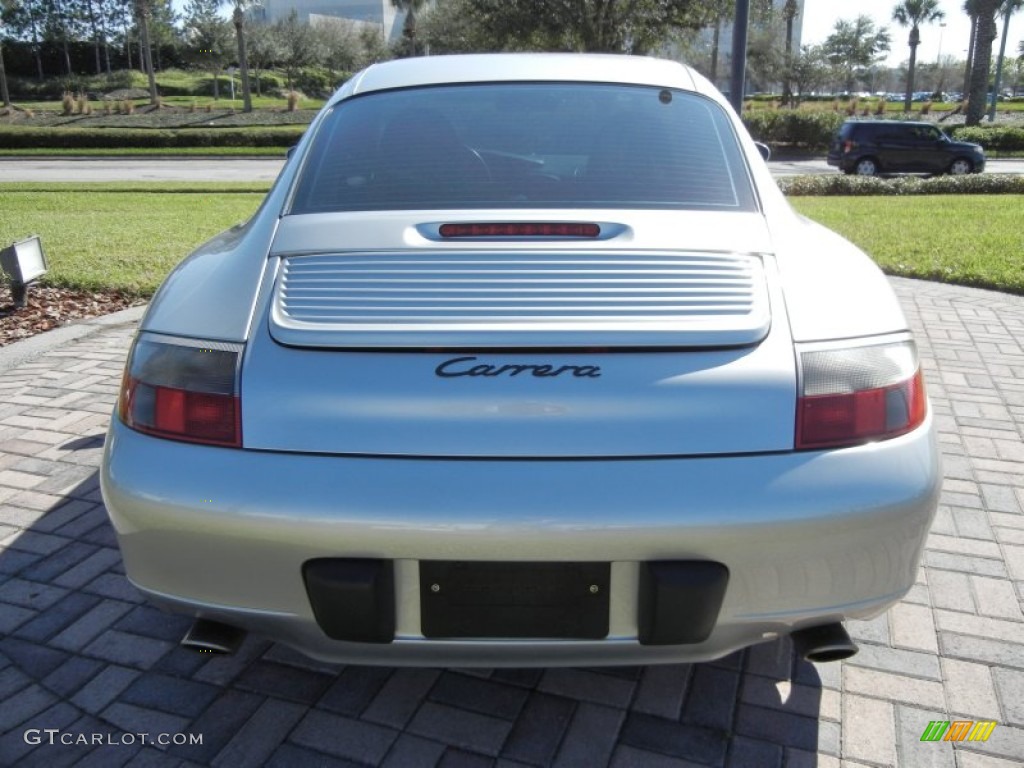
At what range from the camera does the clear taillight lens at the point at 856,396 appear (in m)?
1.72

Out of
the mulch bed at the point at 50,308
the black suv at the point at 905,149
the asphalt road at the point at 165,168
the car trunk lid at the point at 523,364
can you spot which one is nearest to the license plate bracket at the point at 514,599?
the car trunk lid at the point at 523,364

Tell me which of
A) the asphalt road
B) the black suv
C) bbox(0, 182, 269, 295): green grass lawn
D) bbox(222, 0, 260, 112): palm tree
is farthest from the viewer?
bbox(222, 0, 260, 112): palm tree

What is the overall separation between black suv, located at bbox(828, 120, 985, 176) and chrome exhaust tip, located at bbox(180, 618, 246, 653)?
23098 millimetres

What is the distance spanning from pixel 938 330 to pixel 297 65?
6577 cm

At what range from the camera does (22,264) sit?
235 inches

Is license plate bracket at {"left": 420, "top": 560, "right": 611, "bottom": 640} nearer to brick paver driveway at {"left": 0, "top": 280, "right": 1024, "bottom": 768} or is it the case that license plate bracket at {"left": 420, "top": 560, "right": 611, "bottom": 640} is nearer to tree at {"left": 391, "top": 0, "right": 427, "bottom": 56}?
brick paver driveway at {"left": 0, "top": 280, "right": 1024, "bottom": 768}

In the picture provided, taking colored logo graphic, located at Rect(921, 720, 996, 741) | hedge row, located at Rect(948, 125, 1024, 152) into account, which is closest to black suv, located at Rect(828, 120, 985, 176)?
hedge row, located at Rect(948, 125, 1024, 152)

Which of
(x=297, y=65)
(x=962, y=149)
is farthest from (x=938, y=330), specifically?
(x=297, y=65)

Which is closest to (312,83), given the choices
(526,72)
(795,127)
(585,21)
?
(795,127)

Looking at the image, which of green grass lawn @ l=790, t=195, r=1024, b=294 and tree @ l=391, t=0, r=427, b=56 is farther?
tree @ l=391, t=0, r=427, b=56

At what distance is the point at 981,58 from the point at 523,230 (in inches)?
1199

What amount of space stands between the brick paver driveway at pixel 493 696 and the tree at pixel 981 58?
2842 centimetres

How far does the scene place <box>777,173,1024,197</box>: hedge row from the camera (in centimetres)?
1488

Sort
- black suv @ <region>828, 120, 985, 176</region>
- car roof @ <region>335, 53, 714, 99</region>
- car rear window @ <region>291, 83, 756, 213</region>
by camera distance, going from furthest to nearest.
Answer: black suv @ <region>828, 120, 985, 176</region> < car roof @ <region>335, 53, 714, 99</region> < car rear window @ <region>291, 83, 756, 213</region>
